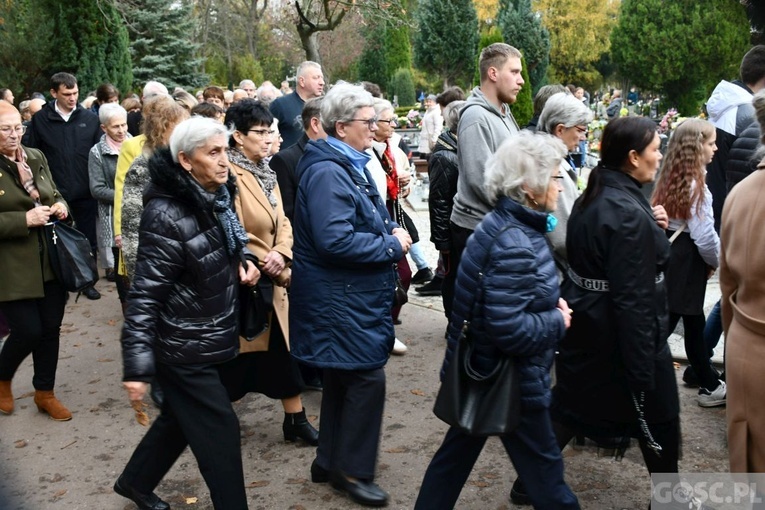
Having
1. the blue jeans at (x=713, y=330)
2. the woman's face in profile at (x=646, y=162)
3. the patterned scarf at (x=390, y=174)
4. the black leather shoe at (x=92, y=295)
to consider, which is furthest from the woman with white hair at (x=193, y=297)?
the black leather shoe at (x=92, y=295)

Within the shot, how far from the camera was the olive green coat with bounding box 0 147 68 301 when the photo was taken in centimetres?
529

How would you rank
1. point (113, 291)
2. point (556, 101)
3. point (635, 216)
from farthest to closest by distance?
point (113, 291)
point (556, 101)
point (635, 216)

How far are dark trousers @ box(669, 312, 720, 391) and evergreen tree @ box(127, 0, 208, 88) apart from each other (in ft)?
98.6

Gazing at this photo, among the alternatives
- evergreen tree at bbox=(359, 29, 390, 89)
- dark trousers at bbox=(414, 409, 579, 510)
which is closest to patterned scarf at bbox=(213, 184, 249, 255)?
dark trousers at bbox=(414, 409, 579, 510)

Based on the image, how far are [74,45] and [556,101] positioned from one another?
15.1 metres

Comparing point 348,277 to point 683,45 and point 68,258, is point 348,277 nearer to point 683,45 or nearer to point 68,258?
point 68,258

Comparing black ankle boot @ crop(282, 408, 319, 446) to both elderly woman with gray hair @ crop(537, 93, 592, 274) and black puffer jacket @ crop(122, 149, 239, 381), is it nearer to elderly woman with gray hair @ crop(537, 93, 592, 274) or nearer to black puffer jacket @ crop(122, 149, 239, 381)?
black puffer jacket @ crop(122, 149, 239, 381)

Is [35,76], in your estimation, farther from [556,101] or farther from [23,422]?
[556,101]

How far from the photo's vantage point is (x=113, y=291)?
9352 millimetres

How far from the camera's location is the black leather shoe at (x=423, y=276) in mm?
9008

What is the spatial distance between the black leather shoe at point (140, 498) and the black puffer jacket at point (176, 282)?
2.86 ft

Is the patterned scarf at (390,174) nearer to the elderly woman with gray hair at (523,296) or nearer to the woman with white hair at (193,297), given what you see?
the woman with white hair at (193,297)

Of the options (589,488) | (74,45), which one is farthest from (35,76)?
(589,488)

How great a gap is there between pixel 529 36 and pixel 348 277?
1686 inches
